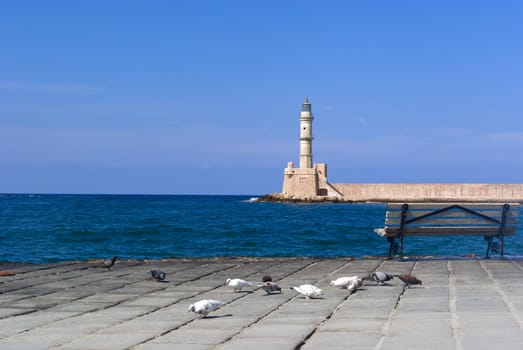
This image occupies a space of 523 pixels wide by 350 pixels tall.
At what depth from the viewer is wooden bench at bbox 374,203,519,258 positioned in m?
11.9

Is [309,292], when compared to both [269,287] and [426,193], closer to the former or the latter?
[269,287]

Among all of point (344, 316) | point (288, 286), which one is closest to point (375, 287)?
point (288, 286)

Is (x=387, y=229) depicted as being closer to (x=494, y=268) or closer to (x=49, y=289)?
(x=494, y=268)

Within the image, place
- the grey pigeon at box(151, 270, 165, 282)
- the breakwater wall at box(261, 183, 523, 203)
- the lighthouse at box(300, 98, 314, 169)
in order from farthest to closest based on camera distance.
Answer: the breakwater wall at box(261, 183, 523, 203) < the lighthouse at box(300, 98, 314, 169) < the grey pigeon at box(151, 270, 165, 282)

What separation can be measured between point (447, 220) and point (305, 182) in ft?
238

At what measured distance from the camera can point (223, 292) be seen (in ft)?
26.6

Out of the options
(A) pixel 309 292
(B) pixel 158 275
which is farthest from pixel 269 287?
(B) pixel 158 275

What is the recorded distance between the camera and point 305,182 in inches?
3332

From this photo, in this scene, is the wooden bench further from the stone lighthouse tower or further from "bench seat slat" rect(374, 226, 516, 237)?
the stone lighthouse tower

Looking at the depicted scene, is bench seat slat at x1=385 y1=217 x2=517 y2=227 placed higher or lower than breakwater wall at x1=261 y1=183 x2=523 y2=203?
lower

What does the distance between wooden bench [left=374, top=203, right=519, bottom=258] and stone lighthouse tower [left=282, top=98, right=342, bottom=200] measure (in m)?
69.4

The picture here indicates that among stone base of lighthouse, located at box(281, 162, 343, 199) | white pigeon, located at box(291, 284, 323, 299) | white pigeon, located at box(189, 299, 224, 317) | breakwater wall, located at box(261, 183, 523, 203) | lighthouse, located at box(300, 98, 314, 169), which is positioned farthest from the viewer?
breakwater wall, located at box(261, 183, 523, 203)

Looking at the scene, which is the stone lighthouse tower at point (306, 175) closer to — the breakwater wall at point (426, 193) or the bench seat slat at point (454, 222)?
the breakwater wall at point (426, 193)

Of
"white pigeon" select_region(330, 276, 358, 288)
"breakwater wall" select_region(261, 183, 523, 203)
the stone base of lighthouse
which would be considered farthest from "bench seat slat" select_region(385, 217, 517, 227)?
"breakwater wall" select_region(261, 183, 523, 203)
